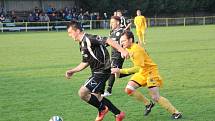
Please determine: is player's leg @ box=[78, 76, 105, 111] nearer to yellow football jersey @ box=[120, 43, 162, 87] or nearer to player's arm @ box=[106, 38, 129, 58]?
yellow football jersey @ box=[120, 43, 162, 87]

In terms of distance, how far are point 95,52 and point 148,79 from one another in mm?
1105

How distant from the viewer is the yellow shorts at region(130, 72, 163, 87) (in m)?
8.10

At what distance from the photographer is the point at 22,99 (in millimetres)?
10375

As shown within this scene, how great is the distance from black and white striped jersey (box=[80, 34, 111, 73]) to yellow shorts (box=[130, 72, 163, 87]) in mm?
667

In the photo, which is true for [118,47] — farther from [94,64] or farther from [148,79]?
[148,79]

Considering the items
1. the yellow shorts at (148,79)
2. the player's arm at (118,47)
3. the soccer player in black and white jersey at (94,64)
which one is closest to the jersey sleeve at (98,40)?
the soccer player in black and white jersey at (94,64)

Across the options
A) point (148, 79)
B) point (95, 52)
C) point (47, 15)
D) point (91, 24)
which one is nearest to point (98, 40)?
point (95, 52)

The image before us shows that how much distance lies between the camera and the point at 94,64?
7.80 metres

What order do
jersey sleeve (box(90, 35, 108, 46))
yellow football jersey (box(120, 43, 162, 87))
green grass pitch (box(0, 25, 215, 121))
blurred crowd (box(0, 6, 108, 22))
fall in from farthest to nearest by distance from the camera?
blurred crowd (box(0, 6, 108, 22)) → green grass pitch (box(0, 25, 215, 121)) → yellow football jersey (box(120, 43, 162, 87)) → jersey sleeve (box(90, 35, 108, 46))

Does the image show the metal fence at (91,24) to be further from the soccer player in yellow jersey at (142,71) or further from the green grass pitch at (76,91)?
the soccer player in yellow jersey at (142,71)

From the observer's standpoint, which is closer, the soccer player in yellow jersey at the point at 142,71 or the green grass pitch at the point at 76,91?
the soccer player in yellow jersey at the point at 142,71

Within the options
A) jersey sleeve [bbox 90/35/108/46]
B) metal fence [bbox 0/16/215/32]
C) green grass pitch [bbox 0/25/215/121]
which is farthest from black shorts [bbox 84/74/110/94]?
metal fence [bbox 0/16/215/32]

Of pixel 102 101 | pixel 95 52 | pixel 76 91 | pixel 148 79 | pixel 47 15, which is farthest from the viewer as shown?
pixel 47 15

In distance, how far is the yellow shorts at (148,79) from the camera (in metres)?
8.10
